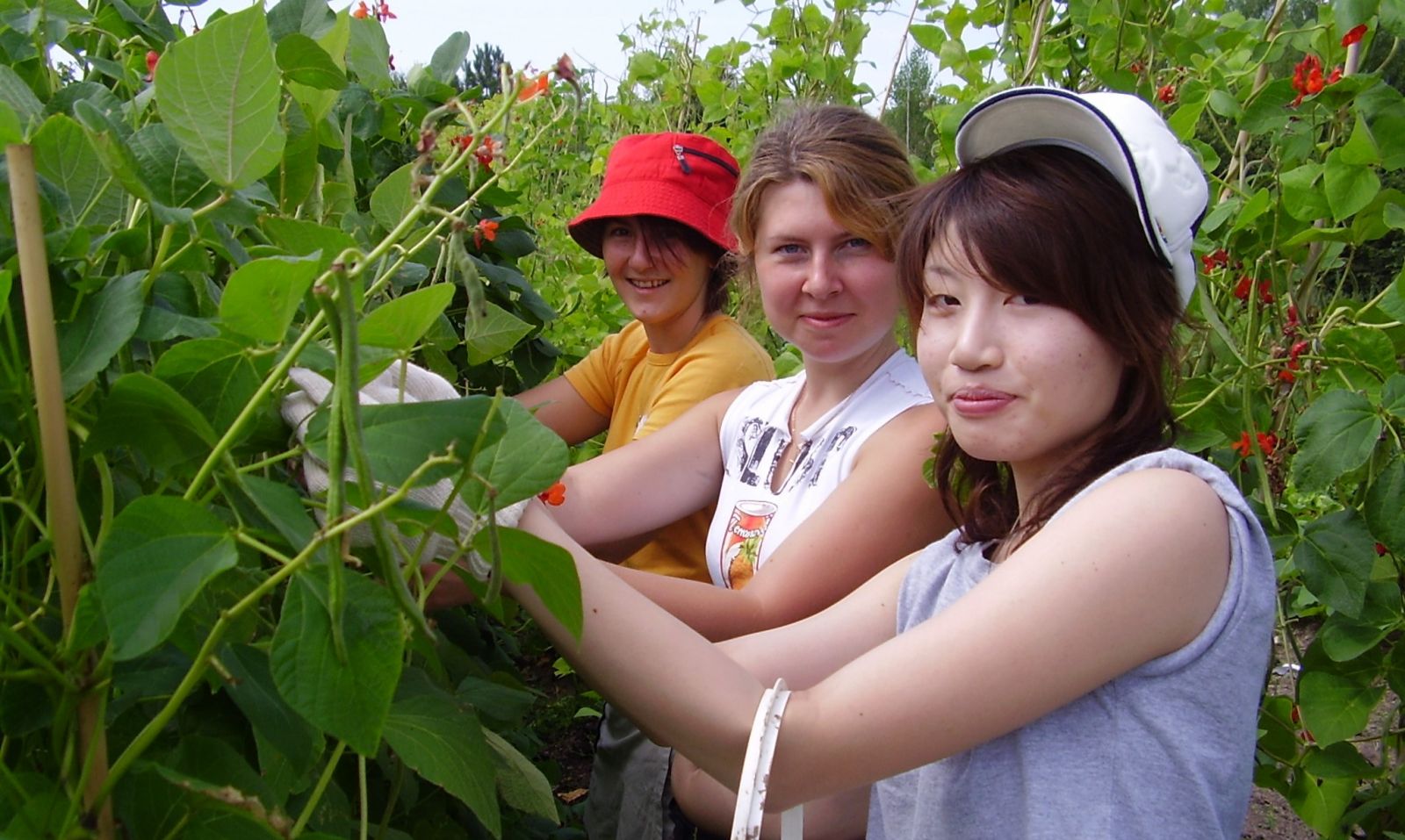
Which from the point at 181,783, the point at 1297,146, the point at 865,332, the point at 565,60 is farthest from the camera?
the point at 865,332

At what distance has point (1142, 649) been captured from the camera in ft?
3.11

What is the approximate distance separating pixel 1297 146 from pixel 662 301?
1.03 meters

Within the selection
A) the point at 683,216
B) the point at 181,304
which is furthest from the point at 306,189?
the point at 683,216

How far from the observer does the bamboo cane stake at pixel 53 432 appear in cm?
53

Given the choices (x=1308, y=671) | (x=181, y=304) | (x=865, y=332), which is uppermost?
(x=181, y=304)

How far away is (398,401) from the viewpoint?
34.3 inches

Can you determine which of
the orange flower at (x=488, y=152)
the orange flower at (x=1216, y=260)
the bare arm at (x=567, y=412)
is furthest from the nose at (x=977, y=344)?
the bare arm at (x=567, y=412)

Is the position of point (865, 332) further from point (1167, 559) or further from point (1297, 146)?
point (1167, 559)

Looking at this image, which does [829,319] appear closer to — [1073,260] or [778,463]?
[778,463]

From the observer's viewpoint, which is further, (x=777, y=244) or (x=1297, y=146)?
(x=777, y=244)

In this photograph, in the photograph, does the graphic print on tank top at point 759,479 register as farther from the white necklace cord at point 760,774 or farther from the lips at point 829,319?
the white necklace cord at point 760,774

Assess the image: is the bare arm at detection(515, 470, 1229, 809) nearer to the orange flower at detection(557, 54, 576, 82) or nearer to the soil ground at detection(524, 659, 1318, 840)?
the orange flower at detection(557, 54, 576, 82)

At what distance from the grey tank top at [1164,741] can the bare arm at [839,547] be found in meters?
0.49

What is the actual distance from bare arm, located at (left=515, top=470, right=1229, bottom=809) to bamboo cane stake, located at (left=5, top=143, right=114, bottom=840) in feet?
1.39
